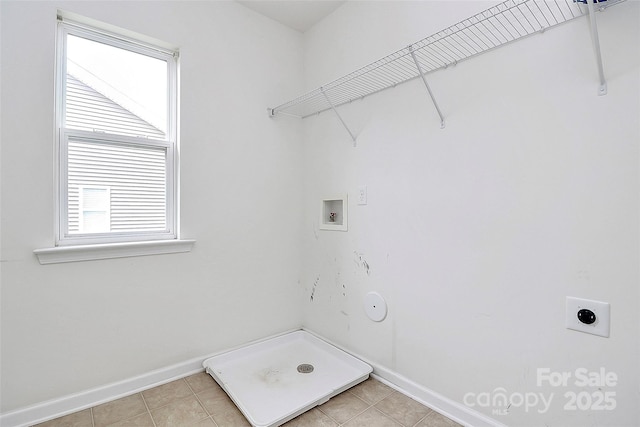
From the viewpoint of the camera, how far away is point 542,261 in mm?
1216

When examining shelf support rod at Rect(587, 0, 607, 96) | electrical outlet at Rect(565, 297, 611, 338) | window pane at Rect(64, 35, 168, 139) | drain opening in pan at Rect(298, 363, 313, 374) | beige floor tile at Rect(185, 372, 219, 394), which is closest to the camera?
shelf support rod at Rect(587, 0, 607, 96)

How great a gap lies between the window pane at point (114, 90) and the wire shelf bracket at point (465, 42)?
2.55ft

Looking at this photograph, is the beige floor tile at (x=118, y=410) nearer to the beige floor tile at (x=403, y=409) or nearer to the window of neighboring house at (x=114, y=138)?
the window of neighboring house at (x=114, y=138)

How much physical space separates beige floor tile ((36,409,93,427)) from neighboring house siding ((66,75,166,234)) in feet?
2.89

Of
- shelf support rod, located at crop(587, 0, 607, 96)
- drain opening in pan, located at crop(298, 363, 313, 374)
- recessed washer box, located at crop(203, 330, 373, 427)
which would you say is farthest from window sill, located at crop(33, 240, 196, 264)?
shelf support rod, located at crop(587, 0, 607, 96)

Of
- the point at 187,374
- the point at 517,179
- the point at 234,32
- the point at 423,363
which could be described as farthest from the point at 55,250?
the point at 517,179

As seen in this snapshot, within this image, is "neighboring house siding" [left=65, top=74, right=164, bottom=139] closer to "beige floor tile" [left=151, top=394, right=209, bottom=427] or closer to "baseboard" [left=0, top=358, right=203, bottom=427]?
"baseboard" [left=0, top=358, right=203, bottom=427]

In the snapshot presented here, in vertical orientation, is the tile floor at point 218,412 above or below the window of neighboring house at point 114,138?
below

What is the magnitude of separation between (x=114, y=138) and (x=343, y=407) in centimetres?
185

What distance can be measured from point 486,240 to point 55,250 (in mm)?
1977

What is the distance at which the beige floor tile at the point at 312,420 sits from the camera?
4.70ft

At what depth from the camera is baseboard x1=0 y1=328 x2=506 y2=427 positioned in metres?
1.39

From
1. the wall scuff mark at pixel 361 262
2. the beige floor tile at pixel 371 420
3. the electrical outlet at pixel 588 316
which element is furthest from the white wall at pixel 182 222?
the electrical outlet at pixel 588 316

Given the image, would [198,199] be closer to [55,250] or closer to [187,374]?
[55,250]
